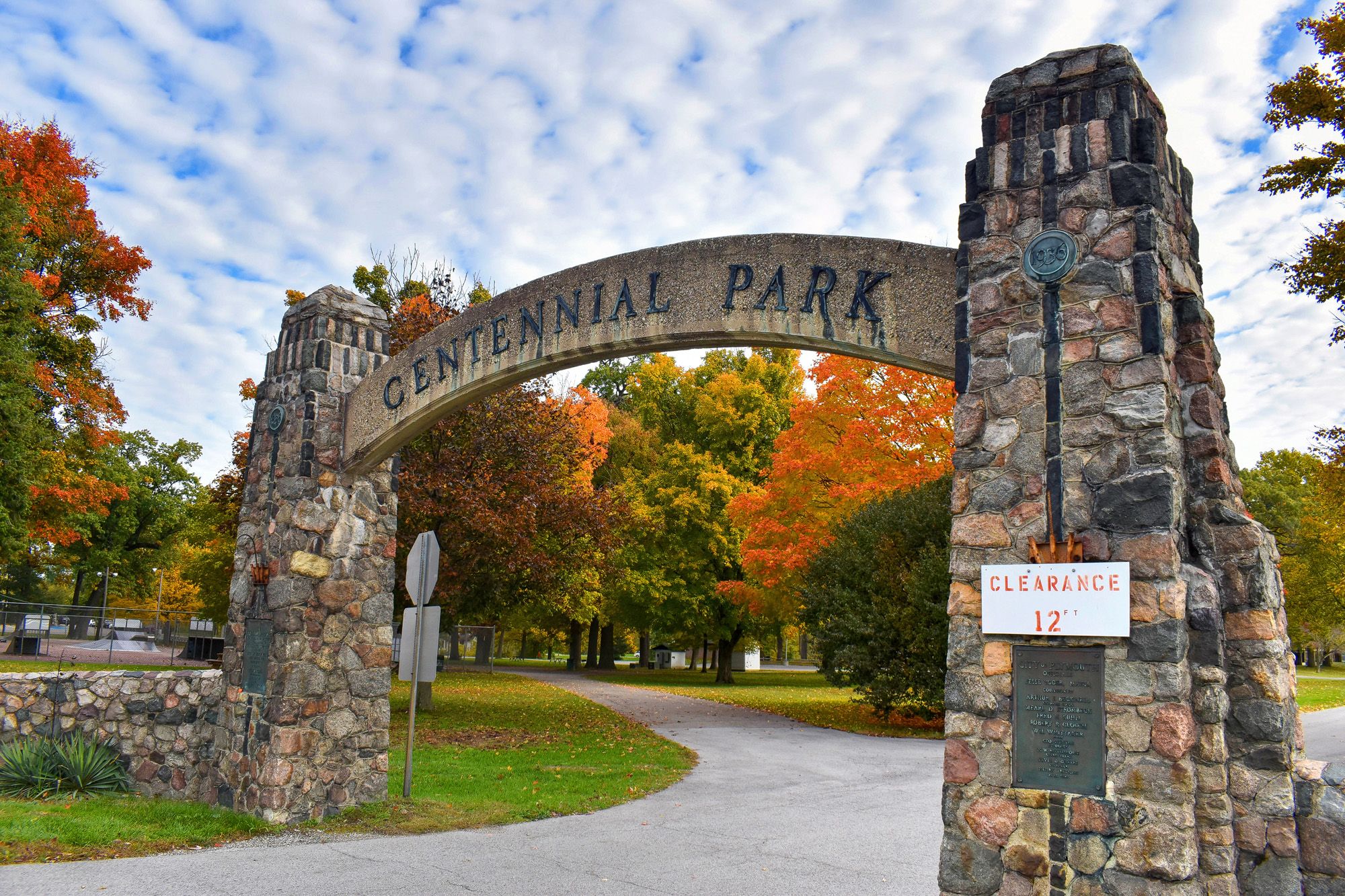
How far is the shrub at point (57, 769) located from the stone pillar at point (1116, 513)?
7.57m

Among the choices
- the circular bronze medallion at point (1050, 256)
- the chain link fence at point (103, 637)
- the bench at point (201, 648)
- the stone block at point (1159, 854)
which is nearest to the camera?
the stone block at point (1159, 854)

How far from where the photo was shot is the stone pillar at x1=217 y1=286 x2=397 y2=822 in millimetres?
7531

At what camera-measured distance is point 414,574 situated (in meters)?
7.79

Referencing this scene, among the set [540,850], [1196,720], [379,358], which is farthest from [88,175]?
[1196,720]

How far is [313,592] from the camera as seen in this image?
780 cm

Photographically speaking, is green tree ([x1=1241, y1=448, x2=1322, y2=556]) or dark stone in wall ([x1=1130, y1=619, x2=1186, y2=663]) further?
green tree ([x1=1241, y1=448, x2=1322, y2=556])

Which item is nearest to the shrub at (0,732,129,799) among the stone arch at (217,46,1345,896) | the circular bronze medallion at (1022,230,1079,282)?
the stone arch at (217,46,1345,896)

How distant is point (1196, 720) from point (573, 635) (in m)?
30.7

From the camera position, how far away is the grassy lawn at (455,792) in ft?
21.2

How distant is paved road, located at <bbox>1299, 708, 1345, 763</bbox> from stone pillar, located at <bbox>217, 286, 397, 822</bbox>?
9222 millimetres

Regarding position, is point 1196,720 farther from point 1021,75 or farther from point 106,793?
point 106,793

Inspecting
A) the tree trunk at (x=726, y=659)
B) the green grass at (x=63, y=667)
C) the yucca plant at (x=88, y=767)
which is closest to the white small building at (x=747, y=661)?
the tree trunk at (x=726, y=659)

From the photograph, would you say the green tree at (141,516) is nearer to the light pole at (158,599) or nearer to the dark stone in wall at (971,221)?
the light pole at (158,599)

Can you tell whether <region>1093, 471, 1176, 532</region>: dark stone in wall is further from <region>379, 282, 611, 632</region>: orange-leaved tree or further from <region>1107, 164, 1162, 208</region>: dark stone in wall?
<region>379, 282, 611, 632</region>: orange-leaved tree
